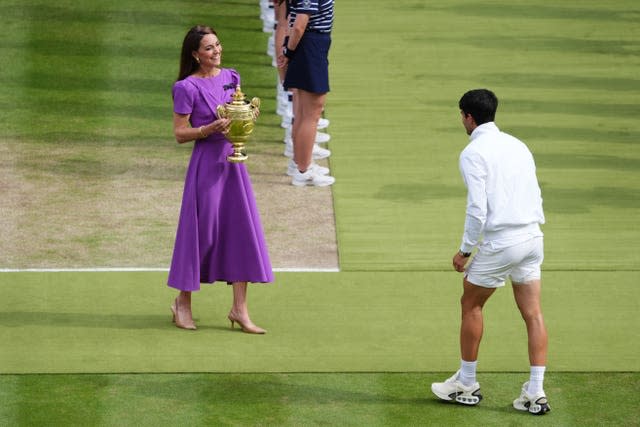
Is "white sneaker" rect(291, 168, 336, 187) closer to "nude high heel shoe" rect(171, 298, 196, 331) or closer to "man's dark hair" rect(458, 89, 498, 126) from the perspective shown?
"nude high heel shoe" rect(171, 298, 196, 331)

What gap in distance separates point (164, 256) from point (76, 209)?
1562mm

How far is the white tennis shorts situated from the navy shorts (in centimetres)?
514

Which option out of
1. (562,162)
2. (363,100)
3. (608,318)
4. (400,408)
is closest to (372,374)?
(400,408)

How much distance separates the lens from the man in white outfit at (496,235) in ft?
28.8

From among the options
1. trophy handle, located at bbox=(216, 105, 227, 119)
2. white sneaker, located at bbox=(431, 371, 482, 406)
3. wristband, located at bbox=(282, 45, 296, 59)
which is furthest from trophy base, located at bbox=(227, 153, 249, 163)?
wristband, located at bbox=(282, 45, 296, 59)

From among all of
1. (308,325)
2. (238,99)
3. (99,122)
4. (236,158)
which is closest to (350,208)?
(308,325)

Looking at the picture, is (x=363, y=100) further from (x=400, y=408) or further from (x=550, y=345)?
(x=400, y=408)

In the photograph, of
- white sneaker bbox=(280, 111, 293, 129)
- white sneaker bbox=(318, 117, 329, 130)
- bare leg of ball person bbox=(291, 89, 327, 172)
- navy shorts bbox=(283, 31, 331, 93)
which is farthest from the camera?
white sneaker bbox=(318, 117, 329, 130)

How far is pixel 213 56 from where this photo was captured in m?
10.1

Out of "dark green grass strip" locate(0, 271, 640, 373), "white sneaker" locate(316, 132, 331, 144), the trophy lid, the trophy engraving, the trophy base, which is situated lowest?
"dark green grass strip" locate(0, 271, 640, 373)

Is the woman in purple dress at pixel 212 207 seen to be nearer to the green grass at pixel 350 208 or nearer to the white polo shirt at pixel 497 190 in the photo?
the green grass at pixel 350 208

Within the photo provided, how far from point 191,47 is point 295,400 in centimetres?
257

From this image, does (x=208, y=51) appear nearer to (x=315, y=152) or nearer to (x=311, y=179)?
(x=311, y=179)

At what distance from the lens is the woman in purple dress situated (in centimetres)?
1013
